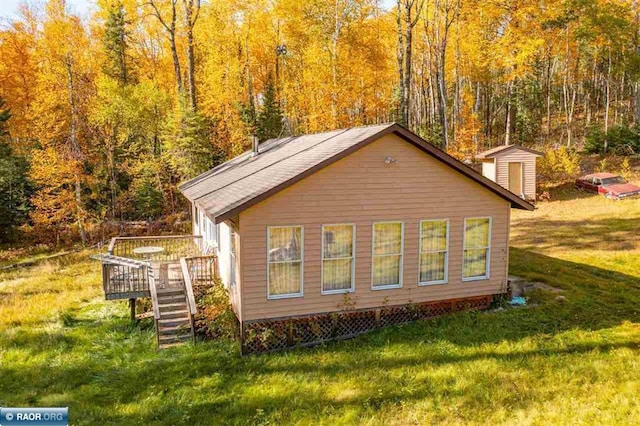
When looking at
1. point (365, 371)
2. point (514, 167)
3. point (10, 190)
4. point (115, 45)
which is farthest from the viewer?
point (115, 45)

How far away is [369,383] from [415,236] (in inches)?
176

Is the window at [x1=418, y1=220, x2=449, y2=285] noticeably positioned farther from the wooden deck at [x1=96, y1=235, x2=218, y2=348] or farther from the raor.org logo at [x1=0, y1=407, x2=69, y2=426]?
the raor.org logo at [x1=0, y1=407, x2=69, y2=426]

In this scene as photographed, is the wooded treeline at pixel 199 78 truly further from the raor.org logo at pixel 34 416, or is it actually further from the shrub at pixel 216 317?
the raor.org logo at pixel 34 416

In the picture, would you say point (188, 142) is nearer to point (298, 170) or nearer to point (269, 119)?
point (269, 119)

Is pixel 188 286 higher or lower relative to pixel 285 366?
higher

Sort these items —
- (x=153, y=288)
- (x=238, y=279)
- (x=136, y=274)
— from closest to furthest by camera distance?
(x=238, y=279) → (x=153, y=288) → (x=136, y=274)

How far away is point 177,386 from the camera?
9.86 metres

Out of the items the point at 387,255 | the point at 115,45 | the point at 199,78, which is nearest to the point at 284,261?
the point at 387,255

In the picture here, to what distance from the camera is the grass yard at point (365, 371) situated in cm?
878

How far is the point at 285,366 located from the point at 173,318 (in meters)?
4.07

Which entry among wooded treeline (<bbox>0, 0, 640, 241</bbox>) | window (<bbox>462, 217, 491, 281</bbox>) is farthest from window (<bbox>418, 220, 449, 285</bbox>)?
wooded treeline (<bbox>0, 0, 640, 241</bbox>)

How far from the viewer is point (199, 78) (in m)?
36.0

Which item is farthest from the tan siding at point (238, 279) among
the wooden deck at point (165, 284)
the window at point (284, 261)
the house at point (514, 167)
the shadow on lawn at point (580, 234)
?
the house at point (514, 167)

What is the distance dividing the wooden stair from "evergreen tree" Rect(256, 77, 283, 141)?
19.1 m
